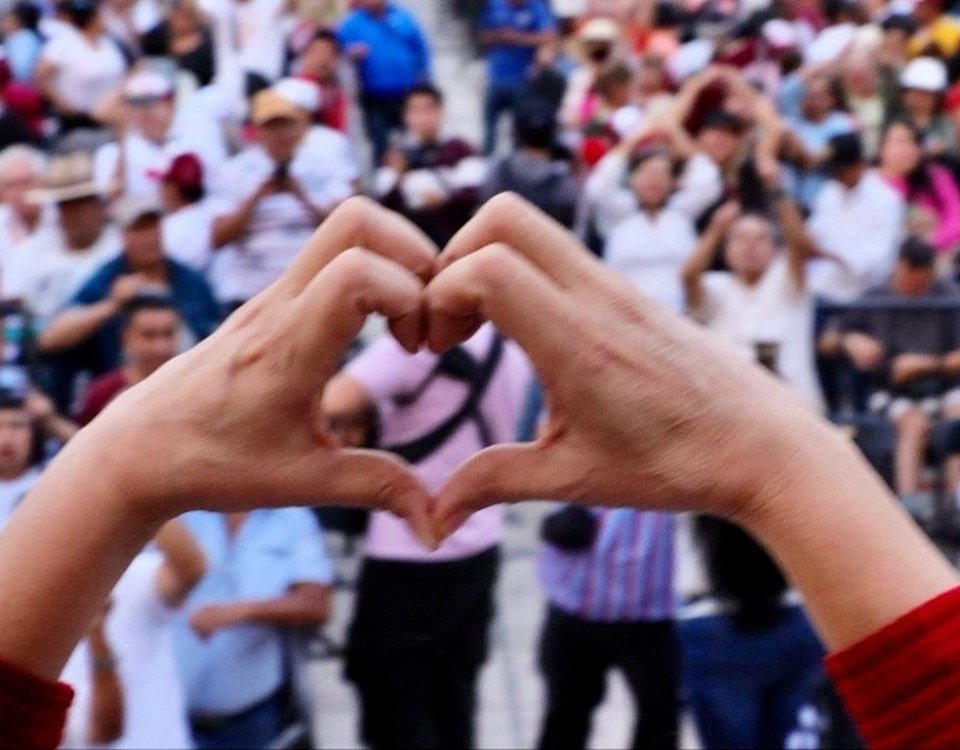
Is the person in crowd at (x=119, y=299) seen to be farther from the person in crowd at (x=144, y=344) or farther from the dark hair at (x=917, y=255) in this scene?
the dark hair at (x=917, y=255)

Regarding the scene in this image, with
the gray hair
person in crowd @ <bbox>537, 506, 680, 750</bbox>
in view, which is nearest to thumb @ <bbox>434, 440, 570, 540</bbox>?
person in crowd @ <bbox>537, 506, 680, 750</bbox>

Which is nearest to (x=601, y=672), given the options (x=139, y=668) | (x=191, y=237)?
(x=139, y=668)

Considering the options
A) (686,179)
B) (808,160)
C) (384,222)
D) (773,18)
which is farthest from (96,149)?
(384,222)

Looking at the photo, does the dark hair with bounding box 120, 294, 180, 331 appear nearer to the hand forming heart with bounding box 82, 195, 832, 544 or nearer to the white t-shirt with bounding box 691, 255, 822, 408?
the white t-shirt with bounding box 691, 255, 822, 408

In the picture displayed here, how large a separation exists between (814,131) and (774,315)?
3.16 metres

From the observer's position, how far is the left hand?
3.99 meters

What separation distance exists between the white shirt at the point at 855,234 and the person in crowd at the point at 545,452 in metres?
5.94

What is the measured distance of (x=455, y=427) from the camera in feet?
14.1

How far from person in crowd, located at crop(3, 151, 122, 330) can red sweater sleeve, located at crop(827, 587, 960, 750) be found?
5285 millimetres

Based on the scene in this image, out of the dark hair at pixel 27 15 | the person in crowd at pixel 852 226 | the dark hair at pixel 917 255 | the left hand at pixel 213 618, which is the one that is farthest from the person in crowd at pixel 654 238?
the dark hair at pixel 27 15

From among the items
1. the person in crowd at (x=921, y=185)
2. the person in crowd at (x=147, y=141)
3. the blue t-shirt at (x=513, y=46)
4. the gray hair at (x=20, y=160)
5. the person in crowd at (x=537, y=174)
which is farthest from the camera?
the blue t-shirt at (x=513, y=46)

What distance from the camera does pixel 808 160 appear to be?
8781 mm

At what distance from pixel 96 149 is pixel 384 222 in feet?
24.5

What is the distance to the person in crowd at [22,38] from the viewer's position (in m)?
10.4
